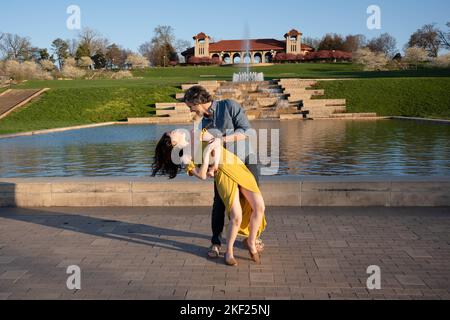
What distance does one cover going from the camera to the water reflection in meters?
10.2

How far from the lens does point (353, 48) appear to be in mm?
101375

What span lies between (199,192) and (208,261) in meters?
2.41

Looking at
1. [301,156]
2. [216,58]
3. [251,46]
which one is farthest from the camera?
[251,46]

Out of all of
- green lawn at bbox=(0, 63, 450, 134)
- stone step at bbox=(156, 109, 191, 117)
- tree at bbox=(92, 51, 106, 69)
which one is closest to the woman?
stone step at bbox=(156, 109, 191, 117)

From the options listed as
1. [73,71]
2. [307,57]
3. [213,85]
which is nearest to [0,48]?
[73,71]

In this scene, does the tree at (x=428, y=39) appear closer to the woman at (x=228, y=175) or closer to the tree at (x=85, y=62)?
the tree at (x=85, y=62)

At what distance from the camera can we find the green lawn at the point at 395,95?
100 feet

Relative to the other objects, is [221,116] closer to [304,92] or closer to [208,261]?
[208,261]

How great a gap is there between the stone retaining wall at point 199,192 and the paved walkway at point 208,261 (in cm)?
24

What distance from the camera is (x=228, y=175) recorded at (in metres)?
4.42

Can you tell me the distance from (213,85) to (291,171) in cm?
2941

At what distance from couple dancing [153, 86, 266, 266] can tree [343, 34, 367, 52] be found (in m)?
102

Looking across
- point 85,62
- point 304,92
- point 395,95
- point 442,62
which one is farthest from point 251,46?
point 395,95
